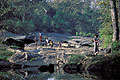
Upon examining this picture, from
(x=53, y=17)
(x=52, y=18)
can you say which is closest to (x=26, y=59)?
(x=53, y=17)

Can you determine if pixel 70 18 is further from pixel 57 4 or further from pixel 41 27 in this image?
pixel 41 27

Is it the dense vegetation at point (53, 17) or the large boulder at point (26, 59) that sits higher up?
the dense vegetation at point (53, 17)

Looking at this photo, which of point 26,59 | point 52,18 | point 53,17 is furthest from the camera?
point 52,18

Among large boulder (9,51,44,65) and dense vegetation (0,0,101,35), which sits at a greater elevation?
dense vegetation (0,0,101,35)

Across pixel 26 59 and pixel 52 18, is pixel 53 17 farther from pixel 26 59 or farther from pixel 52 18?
pixel 26 59

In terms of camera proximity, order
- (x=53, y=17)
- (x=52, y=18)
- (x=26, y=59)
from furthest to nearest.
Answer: (x=52, y=18) → (x=53, y=17) → (x=26, y=59)

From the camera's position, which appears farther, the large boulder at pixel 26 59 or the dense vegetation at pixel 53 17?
the dense vegetation at pixel 53 17

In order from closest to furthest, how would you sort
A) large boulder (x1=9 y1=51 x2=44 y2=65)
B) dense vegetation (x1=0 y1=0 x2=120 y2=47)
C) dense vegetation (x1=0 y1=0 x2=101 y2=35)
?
large boulder (x1=9 y1=51 x2=44 y2=65) < dense vegetation (x1=0 y1=0 x2=120 y2=47) < dense vegetation (x1=0 y1=0 x2=101 y2=35)

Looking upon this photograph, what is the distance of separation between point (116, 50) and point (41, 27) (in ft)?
A: 162

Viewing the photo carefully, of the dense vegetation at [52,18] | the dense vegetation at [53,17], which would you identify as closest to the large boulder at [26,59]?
the dense vegetation at [52,18]

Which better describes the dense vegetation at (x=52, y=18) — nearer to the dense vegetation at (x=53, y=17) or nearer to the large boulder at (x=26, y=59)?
the dense vegetation at (x=53, y=17)

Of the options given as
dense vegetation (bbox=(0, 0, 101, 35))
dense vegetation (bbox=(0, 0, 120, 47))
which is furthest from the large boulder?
dense vegetation (bbox=(0, 0, 101, 35))

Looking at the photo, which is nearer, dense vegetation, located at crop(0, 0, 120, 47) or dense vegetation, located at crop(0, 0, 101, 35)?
dense vegetation, located at crop(0, 0, 120, 47)

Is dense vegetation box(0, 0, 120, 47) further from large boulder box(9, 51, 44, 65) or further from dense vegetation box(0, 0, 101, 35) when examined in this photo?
large boulder box(9, 51, 44, 65)
